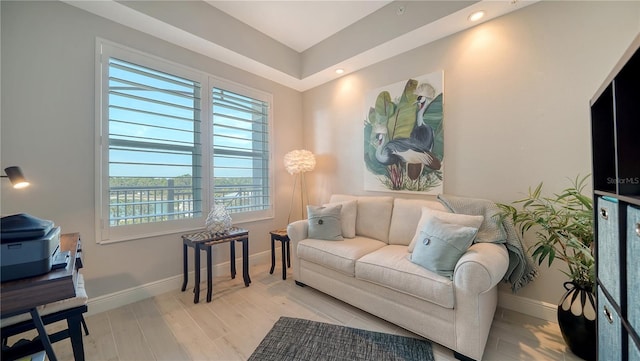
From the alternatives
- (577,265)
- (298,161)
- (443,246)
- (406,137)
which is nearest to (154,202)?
(298,161)

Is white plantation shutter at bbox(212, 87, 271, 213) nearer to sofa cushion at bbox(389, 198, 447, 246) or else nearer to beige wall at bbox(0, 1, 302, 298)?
beige wall at bbox(0, 1, 302, 298)

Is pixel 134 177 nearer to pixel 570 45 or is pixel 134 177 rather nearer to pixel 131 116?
pixel 131 116

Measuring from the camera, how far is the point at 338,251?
2154 mm

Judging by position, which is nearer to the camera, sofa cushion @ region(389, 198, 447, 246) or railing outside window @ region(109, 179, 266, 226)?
railing outside window @ region(109, 179, 266, 226)

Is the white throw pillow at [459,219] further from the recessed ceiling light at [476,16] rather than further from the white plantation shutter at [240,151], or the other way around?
the white plantation shutter at [240,151]

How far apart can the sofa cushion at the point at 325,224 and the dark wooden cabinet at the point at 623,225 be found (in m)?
1.80

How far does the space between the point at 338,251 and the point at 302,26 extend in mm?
2592

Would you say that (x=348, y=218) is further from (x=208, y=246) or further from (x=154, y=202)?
(x=154, y=202)

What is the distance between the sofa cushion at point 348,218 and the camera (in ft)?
8.52

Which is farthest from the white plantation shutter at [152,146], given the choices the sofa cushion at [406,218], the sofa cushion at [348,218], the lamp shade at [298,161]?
the sofa cushion at [406,218]

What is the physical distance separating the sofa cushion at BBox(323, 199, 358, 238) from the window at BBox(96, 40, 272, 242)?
128 centimetres

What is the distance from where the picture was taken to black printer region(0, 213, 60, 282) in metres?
0.93

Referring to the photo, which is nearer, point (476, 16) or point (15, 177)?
point (15, 177)

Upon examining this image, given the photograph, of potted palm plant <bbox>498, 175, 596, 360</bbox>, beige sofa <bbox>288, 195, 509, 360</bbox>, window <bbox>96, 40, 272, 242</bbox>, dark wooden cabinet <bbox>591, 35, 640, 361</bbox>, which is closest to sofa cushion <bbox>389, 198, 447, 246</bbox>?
beige sofa <bbox>288, 195, 509, 360</bbox>
